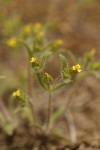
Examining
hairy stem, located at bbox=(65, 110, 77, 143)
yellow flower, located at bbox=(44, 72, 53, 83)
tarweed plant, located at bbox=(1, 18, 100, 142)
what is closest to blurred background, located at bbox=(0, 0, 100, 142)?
hairy stem, located at bbox=(65, 110, 77, 143)

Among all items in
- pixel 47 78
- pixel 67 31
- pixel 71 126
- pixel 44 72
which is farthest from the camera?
pixel 67 31

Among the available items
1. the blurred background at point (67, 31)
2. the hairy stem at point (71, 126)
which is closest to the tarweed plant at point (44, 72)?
the hairy stem at point (71, 126)

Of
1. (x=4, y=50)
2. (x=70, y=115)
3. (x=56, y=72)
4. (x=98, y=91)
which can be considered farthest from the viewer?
(x=4, y=50)

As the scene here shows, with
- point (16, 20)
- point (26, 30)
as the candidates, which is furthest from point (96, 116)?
point (16, 20)

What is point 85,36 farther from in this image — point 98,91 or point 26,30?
point 26,30

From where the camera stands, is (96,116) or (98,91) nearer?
(96,116)

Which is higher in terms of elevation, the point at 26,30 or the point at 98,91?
the point at 26,30

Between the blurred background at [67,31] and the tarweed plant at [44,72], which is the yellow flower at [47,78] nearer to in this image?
the tarweed plant at [44,72]

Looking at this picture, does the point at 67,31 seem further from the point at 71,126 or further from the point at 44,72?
the point at 44,72

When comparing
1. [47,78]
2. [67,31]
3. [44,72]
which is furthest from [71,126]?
[67,31]

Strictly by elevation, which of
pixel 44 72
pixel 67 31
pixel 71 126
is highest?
pixel 67 31
